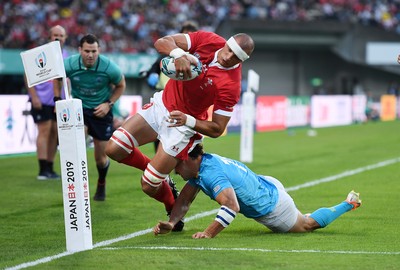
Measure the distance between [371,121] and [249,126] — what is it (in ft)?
71.3

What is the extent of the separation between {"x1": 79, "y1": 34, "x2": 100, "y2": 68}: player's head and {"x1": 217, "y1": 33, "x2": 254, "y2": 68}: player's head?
134 inches

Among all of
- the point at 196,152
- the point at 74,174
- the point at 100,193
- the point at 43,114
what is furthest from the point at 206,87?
the point at 43,114

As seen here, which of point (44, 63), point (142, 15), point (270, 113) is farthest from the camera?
point (142, 15)

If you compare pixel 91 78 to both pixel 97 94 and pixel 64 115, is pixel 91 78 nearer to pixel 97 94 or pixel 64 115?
pixel 97 94

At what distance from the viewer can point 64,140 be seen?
7.93m

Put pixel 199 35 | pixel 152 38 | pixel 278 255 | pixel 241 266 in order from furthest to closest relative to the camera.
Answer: pixel 152 38, pixel 199 35, pixel 278 255, pixel 241 266

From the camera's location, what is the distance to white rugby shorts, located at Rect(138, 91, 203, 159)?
898cm

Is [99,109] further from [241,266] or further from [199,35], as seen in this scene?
[241,266]

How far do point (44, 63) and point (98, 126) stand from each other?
4.07 m

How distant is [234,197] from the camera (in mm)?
8609

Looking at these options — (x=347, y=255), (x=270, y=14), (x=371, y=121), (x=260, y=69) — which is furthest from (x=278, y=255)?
(x=260, y=69)

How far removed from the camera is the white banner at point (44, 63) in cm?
808

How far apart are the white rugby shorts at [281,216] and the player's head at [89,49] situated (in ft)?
12.5

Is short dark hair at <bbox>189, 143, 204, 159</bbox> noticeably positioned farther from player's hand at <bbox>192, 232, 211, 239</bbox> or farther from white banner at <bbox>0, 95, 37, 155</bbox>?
white banner at <bbox>0, 95, 37, 155</bbox>
